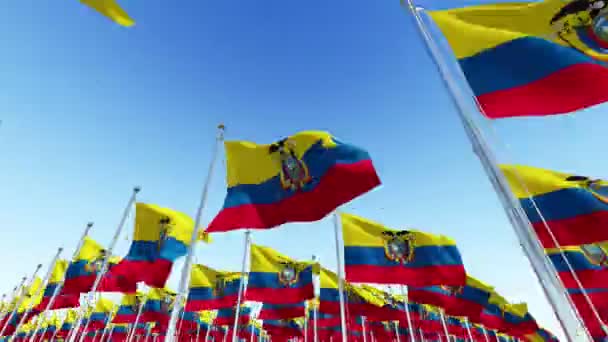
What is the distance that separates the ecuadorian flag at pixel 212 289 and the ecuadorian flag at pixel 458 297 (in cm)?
1115

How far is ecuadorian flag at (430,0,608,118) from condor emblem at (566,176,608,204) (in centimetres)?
779

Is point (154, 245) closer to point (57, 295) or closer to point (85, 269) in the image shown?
point (85, 269)

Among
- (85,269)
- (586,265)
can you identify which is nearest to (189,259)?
(85,269)

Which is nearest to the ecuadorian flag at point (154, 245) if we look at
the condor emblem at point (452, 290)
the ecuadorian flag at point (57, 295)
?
the ecuadorian flag at point (57, 295)

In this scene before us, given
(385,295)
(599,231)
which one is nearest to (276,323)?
(385,295)

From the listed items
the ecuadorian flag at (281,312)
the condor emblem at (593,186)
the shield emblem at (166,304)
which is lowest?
the ecuadorian flag at (281,312)

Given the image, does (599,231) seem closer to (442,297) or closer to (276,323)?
(442,297)

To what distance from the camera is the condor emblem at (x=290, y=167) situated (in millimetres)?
9837

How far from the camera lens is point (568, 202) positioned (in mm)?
11016

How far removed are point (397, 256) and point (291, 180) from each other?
8.09 m

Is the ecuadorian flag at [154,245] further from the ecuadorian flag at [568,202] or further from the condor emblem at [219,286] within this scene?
the ecuadorian flag at [568,202]

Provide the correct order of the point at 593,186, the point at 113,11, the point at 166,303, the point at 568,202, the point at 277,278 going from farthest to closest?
the point at 166,303 < the point at 277,278 < the point at 593,186 < the point at 568,202 < the point at 113,11

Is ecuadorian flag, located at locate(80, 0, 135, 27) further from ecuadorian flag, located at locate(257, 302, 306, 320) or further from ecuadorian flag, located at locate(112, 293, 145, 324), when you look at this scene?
ecuadorian flag, located at locate(112, 293, 145, 324)

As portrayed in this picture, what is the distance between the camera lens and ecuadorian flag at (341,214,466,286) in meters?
14.7
